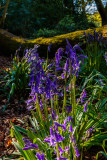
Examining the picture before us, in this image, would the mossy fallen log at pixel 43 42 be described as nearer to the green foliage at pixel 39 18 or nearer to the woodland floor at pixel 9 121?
the woodland floor at pixel 9 121

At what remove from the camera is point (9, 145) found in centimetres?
212

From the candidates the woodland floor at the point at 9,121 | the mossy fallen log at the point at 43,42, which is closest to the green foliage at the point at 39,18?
the mossy fallen log at the point at 43,42

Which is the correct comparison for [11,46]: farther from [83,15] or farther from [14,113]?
[83,15]

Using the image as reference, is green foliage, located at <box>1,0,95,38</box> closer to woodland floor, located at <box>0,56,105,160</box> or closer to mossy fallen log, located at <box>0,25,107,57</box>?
mossy fallen log, located at <box>0,25,107,57</box>

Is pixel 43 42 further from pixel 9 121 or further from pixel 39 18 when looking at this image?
pixel 39 18

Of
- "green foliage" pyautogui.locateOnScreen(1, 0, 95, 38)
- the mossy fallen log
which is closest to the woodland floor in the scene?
the mossy fallen log

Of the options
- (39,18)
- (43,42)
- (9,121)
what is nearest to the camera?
(9,121)

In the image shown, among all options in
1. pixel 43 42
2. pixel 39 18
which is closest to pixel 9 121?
pixel 43 42

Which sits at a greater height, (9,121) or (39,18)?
(39,18)

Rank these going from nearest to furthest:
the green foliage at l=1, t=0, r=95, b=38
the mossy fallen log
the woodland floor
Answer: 1. the woodland floor
2. the mossy fallen log
3. the green foliage at l=1, t=0, r=95, b=38

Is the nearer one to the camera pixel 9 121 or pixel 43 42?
pixel 9 121

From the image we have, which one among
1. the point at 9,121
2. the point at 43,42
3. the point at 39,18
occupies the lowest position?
the point at 9,121

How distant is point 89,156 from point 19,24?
10275 mm

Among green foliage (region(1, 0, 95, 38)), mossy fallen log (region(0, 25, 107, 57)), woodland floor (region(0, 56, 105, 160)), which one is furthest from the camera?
green foliage (region(1, 0, 95, 38))
